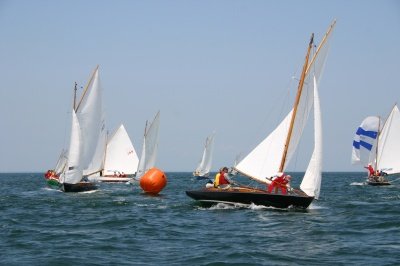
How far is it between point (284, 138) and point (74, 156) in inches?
799

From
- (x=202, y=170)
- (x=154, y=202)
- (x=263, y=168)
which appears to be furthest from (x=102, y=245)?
(x=202, y=170)

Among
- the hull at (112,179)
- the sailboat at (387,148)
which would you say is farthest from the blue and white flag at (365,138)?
the hull at (112,179)

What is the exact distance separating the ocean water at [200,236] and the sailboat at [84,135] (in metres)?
12.9

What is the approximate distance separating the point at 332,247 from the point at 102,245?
747 cm

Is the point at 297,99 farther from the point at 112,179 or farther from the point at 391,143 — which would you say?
the point at 391,143

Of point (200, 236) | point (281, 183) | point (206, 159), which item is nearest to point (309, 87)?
point (281, 183)

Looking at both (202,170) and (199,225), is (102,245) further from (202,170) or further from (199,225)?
(202,170)

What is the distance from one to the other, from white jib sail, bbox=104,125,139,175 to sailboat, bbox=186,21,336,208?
40.8 m

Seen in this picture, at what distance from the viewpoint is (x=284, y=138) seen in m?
32.0

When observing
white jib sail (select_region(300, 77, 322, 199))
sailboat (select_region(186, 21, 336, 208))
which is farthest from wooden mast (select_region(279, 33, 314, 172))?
white jib sail (select_region(300, 77, 322, 199))

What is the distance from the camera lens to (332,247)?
18859 millimetres

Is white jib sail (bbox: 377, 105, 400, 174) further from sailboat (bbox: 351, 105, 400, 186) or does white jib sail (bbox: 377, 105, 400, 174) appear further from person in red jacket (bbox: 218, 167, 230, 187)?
person in red jacket (bbox: 218, 167, 230, 187)

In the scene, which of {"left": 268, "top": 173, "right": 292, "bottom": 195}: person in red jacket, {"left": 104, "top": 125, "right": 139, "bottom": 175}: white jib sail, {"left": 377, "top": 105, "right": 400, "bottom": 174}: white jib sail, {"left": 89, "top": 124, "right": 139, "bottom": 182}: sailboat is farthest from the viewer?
{"left": 104, "top": 125, "right": 139, "bottom": 175}: white jib sail

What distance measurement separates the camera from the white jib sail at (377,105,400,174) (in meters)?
71.3
